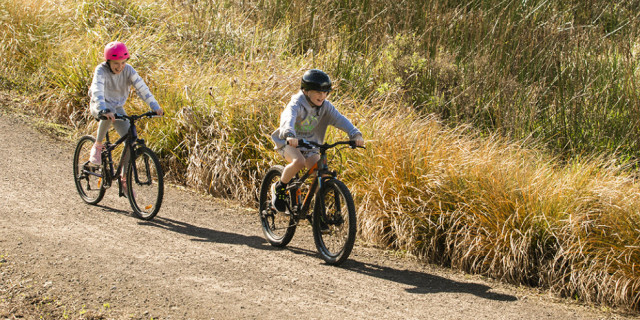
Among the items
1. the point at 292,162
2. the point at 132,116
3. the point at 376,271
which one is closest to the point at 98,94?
the point at 132,116

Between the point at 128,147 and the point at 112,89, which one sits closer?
the point at 128,147

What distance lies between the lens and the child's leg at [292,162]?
582cm

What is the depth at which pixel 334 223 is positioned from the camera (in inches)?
225

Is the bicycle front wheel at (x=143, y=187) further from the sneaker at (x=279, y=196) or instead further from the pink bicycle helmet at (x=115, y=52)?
the sneaker at (x=279, y=196)

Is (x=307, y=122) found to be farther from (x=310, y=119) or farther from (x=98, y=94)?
(x=98, y=94)

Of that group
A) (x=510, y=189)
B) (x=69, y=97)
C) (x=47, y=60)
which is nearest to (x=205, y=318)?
(x=510, y=189)

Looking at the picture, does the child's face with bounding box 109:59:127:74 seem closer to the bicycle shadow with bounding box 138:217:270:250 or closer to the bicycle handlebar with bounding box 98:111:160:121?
the bicycle handlebar with bounding box 98:111:160:121

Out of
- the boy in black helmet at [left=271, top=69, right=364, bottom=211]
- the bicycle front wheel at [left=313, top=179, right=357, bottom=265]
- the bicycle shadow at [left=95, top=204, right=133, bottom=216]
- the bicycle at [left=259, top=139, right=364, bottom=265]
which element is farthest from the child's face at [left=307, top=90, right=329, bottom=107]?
the bicycle shadow at [left=95, top=204, right=133, bottom=216]

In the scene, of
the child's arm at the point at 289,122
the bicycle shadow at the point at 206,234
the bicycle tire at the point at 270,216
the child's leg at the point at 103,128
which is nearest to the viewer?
the child's arm at the point at 289,122

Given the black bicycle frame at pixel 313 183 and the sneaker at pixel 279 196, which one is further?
the sneaker at pixel 279 196

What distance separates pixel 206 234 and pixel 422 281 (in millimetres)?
2240

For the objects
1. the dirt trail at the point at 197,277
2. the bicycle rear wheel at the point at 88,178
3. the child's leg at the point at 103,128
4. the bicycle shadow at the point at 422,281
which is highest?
the child's leg at the point at 103,128

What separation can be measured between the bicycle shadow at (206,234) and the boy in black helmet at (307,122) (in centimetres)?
58

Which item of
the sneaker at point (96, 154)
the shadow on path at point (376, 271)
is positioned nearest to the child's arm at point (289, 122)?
the shadow on path at point (376, 271)
